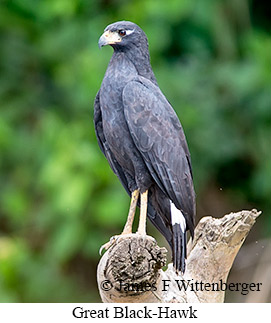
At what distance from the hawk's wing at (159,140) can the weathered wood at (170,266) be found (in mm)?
326

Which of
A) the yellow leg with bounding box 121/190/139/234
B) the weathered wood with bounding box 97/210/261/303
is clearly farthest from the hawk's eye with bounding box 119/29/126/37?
the weathered wood with bounding box 97/210/261/303

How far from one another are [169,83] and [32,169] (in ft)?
5.58

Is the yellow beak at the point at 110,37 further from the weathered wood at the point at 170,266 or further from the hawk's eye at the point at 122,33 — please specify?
the weathered wood at the point at 170,266

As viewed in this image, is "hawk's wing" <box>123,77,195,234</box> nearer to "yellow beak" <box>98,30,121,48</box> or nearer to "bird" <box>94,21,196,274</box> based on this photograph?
"bird" <box>94,21,196,274</box>

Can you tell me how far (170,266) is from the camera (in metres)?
4.60

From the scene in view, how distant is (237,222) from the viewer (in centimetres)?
446

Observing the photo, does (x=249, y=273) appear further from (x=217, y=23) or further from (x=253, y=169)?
(x=217, y=23)

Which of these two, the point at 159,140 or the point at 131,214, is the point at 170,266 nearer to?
the point at 131,214

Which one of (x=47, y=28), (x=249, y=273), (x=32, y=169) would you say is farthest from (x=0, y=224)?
(x=249, y=273)

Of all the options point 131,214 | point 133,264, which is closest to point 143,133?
point 131,214

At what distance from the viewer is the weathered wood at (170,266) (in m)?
3.89

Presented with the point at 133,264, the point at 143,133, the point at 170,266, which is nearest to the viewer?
the point at 133,264

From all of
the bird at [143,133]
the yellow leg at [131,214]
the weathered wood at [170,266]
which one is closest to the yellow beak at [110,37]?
the bird at [143,133]

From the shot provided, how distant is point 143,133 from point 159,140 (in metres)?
0.11
